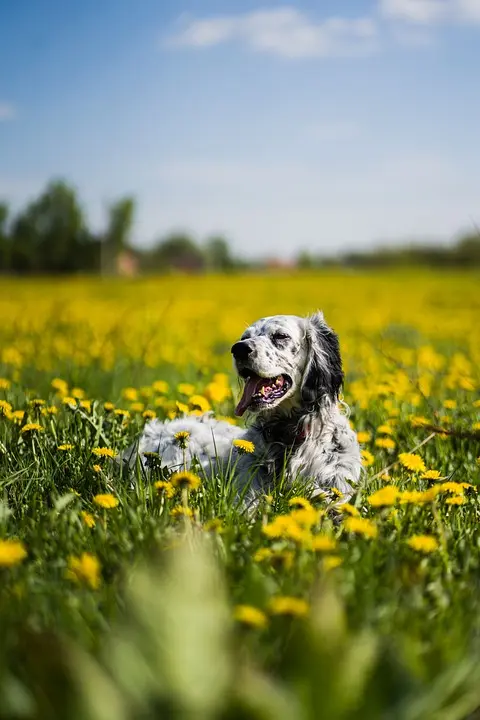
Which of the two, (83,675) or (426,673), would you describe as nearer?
(83,675)

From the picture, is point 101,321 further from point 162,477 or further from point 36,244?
point 36,244

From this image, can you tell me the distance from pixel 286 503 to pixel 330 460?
2.24 feet

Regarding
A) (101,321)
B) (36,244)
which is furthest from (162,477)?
(36,244)

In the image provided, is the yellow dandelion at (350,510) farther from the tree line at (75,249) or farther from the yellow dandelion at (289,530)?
the tree line at (75,249)

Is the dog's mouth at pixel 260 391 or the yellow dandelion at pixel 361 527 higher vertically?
the dog's mouth at pixel 260 391

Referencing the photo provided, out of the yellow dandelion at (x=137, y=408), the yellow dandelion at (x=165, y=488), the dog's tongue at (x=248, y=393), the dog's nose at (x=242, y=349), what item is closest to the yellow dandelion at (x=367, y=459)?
the dog's tongue at (x=248, y=393)

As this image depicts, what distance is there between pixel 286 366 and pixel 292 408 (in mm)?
257

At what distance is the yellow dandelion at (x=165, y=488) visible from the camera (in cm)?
309

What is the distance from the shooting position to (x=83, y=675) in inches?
59.1

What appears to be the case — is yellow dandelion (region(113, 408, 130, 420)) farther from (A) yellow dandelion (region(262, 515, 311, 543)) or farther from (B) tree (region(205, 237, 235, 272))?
(B) tree (region(205, 237, 235, 272))

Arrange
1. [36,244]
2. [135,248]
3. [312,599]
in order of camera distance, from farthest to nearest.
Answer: [135,248], [36,244], [312,599]

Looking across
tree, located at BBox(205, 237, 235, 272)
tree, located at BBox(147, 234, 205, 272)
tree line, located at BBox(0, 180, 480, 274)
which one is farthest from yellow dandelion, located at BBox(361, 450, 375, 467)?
tree, located at BBox(205, 237, 235, 272)

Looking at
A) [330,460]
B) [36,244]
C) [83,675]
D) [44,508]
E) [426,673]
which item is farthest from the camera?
[36,244]

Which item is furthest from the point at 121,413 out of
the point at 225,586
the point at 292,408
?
the point at 225,586
